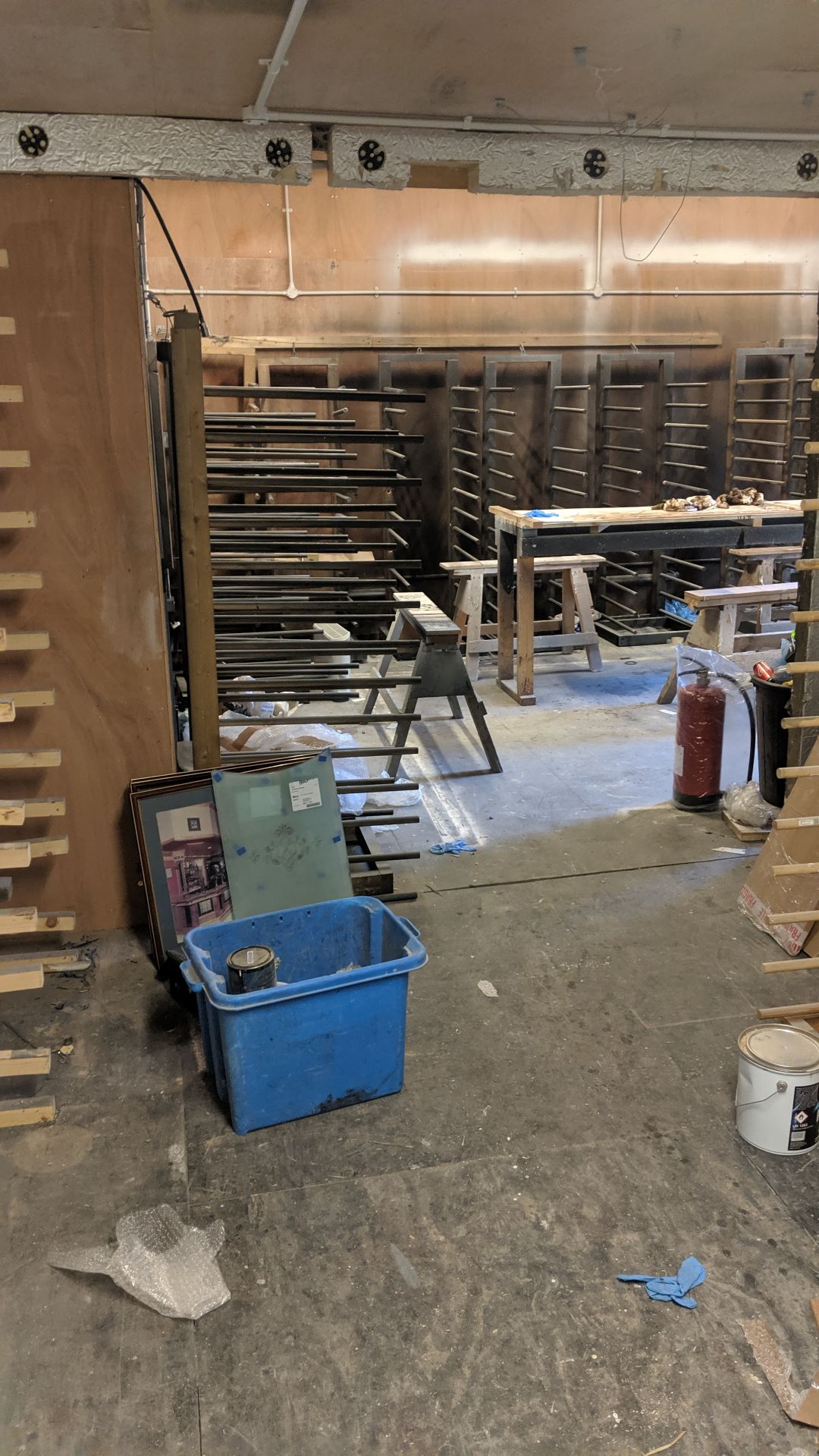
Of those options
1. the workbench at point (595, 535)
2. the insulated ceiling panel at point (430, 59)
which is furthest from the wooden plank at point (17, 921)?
the workbench at point (595, 535)

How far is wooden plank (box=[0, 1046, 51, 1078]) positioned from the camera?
2428 millimetres

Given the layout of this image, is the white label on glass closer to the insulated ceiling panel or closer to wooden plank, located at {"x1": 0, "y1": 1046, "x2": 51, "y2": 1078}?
wooden plank, located at {"x1": 0, "y1": 1046, "x2": 51, "y2": 1078}

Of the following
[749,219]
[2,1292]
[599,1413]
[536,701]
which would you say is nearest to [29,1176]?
[2,1292]

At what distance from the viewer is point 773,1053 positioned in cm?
228

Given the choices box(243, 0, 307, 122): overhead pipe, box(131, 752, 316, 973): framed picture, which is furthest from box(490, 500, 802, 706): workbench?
box(243, 0, 307, 122): overhead pipe

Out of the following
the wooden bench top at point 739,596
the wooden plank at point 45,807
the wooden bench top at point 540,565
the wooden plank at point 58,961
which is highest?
the wooden bench top at point 540,565

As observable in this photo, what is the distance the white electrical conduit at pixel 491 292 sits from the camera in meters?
6.16

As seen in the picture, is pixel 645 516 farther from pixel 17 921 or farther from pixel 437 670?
pixel 17 921

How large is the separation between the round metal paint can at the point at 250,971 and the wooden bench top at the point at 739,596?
11.7 feet

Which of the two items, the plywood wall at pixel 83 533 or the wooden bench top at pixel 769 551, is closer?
the plywood wall at pixel 83 533

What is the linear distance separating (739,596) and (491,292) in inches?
104

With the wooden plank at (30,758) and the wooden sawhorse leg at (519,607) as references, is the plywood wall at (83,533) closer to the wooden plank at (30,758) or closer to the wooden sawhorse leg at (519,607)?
the wooden plank at (30,758)

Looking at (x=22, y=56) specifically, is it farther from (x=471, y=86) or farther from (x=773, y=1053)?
(x=773, y=1053)

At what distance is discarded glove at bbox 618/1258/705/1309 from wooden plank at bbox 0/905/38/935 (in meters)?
1.47
